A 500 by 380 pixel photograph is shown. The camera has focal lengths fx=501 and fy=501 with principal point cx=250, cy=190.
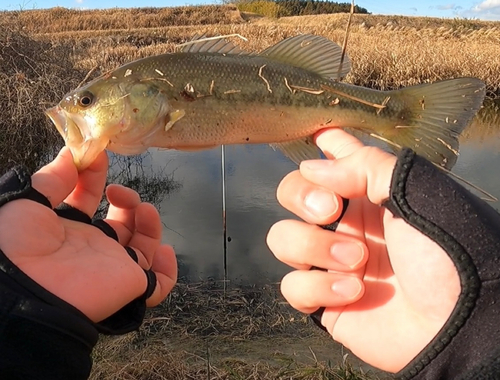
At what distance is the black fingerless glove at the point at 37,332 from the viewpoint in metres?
1.54

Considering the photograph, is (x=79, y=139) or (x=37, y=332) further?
(x=79, y=139)

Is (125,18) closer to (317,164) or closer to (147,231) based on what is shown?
(147,231)

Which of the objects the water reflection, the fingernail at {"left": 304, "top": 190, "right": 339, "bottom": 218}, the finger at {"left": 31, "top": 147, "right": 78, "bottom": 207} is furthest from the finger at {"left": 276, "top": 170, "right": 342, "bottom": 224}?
the water reflection

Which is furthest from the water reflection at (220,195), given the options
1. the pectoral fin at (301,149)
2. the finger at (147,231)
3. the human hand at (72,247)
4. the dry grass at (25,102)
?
the human hand at (72,247)

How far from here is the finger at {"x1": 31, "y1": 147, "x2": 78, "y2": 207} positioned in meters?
1.83

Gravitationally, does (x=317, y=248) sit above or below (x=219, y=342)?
above

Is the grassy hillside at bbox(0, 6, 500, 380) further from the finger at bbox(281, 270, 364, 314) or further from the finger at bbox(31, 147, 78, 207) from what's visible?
the finger at bbox(281, 270, 364, 314)

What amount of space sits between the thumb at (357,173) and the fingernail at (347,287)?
1.09 ft

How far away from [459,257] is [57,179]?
4.68ft

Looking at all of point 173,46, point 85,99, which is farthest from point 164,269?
point 173,46

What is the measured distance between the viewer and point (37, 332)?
5.10 ft

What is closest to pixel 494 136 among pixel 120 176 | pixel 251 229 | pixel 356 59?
pixel 356 59

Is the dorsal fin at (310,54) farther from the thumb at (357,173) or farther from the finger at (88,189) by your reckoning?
the finger at (88,189)

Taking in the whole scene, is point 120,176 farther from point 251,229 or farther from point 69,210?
point 69,210
